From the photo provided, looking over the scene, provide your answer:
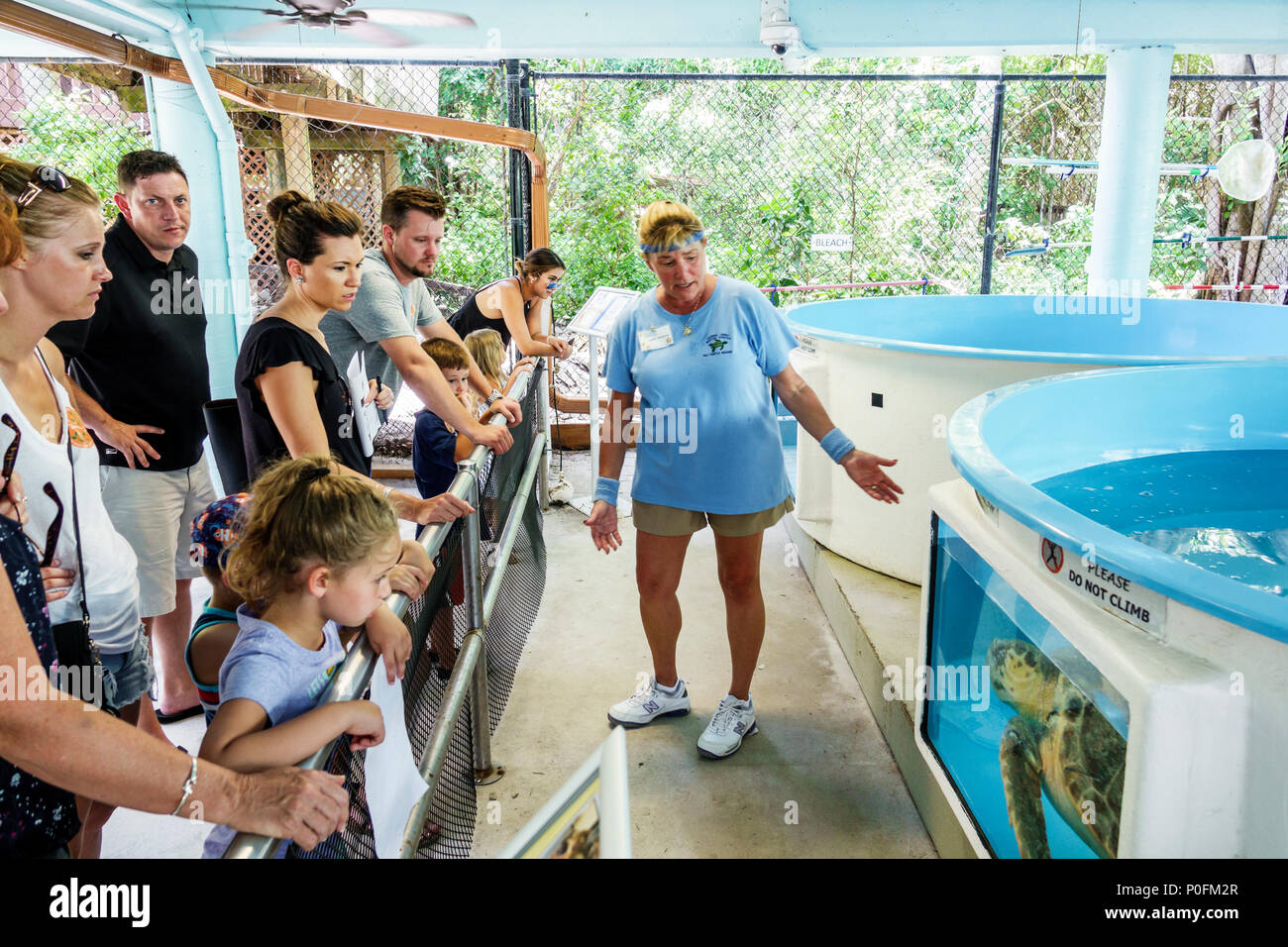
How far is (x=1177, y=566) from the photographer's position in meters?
1.31

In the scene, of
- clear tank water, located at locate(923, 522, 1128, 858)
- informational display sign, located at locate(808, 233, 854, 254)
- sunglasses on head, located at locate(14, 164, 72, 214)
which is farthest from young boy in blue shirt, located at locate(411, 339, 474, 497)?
informational display sign, located at locate(808, 233, 854, 254)

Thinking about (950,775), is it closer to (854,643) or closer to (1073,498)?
(1073,498)

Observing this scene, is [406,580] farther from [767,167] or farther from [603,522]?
[767,167]

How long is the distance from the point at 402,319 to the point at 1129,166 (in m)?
4.95

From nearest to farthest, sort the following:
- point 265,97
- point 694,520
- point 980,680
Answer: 1. point 980,680
2. point 694,520
3. point 265,97

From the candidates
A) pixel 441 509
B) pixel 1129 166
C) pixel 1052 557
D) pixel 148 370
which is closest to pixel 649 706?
pixel 441 509

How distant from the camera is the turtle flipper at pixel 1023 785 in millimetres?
1618

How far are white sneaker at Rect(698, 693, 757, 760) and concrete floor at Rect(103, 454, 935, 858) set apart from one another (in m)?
0.04

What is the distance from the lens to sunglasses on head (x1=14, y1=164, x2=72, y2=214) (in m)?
1.49

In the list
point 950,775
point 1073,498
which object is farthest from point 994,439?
point 950,775

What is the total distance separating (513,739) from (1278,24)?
20.1 ft

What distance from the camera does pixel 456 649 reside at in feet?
8.14

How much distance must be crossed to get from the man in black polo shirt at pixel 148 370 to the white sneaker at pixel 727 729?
1579 millimetres

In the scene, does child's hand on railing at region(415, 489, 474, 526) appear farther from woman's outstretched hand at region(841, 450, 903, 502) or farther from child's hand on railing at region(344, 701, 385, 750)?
woman's outstretched hand at region(841, 450, 903, 502)
